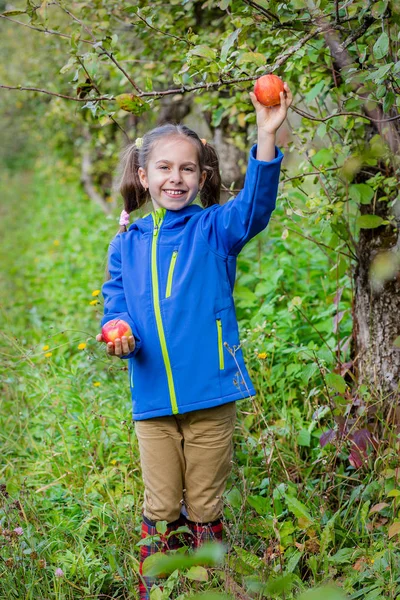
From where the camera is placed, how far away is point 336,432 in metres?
2.66

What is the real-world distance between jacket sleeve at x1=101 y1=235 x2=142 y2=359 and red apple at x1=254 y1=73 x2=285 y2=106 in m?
0.77

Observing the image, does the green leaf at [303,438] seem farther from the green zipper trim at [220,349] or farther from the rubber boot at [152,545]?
the green zipper trim at [220,349]

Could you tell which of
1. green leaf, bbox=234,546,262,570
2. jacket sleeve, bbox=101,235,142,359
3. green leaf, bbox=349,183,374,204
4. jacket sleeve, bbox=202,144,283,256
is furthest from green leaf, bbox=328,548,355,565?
green leaf, bbox=349,183,374,204

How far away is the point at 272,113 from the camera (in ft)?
6.77

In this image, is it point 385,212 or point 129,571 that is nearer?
point 129,571

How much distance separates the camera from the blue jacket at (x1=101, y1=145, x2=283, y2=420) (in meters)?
2.30

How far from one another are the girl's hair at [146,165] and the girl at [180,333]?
0.01 meters

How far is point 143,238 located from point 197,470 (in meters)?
0.80

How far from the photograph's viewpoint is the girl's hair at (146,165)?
2.50 metres

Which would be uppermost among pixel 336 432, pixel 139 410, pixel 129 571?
pixel 139 410

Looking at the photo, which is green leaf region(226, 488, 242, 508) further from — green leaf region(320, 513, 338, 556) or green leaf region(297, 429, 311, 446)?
green leaf region(297, 429, 311, 446)

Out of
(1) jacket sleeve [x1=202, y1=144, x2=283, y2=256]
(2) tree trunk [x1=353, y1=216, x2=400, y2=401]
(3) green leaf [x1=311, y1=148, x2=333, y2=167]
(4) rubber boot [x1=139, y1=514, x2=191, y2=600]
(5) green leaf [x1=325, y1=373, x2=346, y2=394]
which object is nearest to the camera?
(1) jacket sleeve [x1=202, y1=144, x2=283, y2=256]

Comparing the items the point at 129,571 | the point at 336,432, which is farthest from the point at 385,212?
the point at 129,571

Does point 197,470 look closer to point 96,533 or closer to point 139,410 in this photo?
point 139,410
